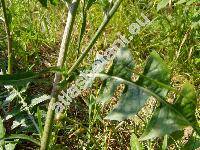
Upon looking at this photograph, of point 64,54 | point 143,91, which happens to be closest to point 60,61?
point 64,54

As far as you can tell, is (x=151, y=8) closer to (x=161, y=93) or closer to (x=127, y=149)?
(x=127, y=149)

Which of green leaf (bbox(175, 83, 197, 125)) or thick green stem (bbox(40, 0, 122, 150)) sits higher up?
thick green stem (bbox(40, 0, 122, 150))

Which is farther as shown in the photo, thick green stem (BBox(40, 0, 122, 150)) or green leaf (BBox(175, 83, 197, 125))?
thick green stem (BBox(40, 0, 122, 150))

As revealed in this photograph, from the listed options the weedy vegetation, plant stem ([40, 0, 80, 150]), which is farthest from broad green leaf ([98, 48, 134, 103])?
plant stem ([40, 0, 80, 150])

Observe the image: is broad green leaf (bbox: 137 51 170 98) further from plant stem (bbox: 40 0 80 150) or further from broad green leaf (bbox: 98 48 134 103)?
plant stem (bbox: 40 0 80 150)

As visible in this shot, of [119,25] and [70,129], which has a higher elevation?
[119,25]

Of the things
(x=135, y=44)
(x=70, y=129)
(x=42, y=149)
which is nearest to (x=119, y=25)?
(x=135, y=44)

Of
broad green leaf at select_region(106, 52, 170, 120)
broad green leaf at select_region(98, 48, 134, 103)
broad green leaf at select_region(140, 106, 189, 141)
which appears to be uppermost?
broad green leaf at select_region(98, 48, 134, 103)

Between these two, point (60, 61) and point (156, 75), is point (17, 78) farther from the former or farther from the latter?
point (156, 75)
